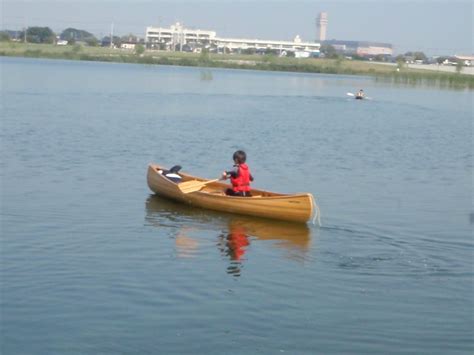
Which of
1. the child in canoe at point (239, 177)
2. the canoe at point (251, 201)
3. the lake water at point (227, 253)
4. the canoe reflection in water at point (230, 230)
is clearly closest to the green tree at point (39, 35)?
the lake water at point (227, 253)

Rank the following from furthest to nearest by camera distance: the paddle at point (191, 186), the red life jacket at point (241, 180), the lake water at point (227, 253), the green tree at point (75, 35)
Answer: the green tree at point (75, 35)
the paddle at point (191, 186)
the red life jacket at point (241, 180)
the lake water at point (227, 253)

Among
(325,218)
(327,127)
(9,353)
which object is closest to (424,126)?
(327,127)

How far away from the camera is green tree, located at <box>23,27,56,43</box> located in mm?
152625

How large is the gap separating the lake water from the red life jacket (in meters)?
0.73

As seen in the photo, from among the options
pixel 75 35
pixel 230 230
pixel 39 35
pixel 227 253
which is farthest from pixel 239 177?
pixel 75 35

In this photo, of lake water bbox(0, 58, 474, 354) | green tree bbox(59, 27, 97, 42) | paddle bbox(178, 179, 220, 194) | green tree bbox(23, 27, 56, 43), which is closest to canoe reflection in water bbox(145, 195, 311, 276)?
lake water bbox(0, 58, 474, 354)

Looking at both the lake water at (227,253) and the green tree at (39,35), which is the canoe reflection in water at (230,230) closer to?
the lake water at (227,253)

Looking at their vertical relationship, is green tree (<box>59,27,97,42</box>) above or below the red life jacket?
above

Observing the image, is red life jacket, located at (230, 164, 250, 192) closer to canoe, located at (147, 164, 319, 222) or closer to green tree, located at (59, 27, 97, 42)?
canoe, located at (147, 164, 319, 222)

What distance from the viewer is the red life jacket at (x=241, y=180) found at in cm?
1669

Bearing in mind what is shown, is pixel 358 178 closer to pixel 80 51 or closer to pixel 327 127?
pixel 327 127

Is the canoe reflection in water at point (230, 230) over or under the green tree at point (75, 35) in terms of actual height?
under

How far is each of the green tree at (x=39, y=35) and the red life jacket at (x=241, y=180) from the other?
14056cm

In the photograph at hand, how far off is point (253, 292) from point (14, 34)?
158932mm
